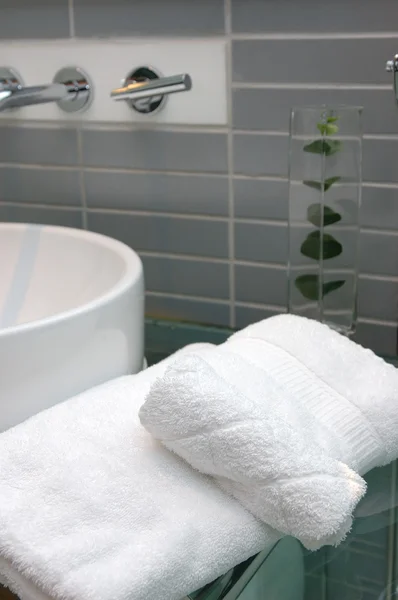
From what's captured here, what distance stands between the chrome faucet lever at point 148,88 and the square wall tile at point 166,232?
0.52ft

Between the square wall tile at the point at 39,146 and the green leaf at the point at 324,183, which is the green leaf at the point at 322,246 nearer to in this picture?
the green leaf at the point at 324,183

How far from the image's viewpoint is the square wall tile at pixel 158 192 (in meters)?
1.07

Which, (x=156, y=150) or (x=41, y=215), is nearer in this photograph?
(x=156, y=150)

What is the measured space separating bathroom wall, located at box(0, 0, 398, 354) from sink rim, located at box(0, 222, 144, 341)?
0.51 feet

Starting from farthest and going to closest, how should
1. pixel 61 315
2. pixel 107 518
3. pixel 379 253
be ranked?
pixel 379 253 < pixel 61 315 < pixel 107 518

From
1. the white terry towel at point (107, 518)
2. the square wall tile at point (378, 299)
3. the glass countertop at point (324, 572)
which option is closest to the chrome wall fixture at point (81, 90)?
the square wall tile at point (378, 299)

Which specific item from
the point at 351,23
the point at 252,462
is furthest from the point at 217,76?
the point at 252,462

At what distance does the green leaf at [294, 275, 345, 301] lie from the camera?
947mm

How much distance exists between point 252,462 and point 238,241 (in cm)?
54

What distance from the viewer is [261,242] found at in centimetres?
Answer: 106

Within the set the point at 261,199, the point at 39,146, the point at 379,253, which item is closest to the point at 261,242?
the point at 261,199

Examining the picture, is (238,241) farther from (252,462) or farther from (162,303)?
(252,462)

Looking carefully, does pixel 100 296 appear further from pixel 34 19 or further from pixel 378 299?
pixel 34 19

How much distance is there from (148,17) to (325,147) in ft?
1.06
